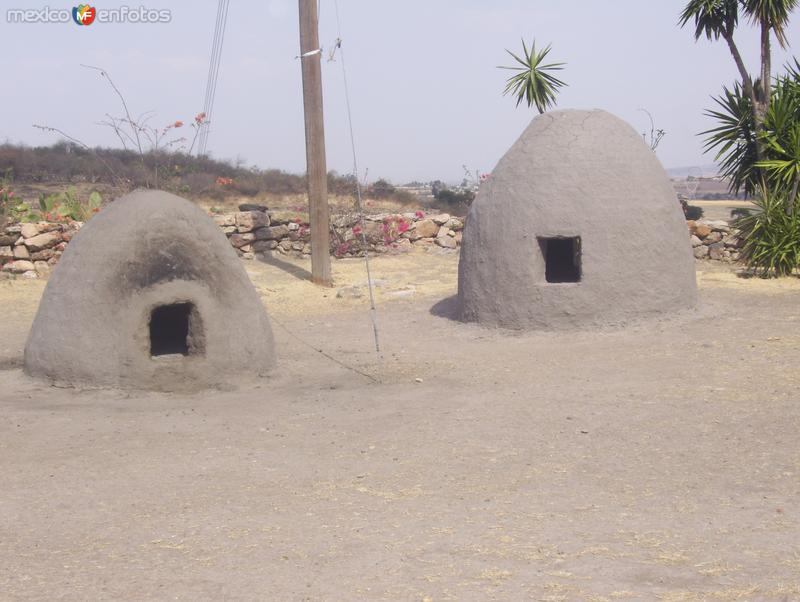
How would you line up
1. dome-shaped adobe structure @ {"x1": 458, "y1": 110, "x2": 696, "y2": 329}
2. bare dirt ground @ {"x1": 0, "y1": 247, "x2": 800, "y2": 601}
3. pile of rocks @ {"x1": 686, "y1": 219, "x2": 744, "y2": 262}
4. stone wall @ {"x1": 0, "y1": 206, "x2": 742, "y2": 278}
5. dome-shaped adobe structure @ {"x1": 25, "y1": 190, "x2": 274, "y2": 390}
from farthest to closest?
pile of rocks @ {"x1": 686, "y1": 219, "x2": 744, "y2": 262}
stone wall @ {"x1": 0, "y1": 206, "x2": 742, "y2": 278}
dome-shaped adobe structure @ {"x1": 458, "y1": 110, "x2": 696, "y2": 329}
dome-shaped adobe structure @ {"x1": 25, "y1": 190, "x2": 274, "y2": 390}
bare dirt ground @ {"x1": 0, "y1": 247, "x2": 800, "y2": 601}

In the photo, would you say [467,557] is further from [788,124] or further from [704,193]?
[704,193]

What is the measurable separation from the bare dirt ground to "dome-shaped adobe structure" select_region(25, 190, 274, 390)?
235 millimetres

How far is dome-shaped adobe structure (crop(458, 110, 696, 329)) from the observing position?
968cm

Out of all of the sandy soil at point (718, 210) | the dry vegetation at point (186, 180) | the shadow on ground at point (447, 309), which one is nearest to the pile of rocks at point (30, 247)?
the shadow on ground at point (447, 309)

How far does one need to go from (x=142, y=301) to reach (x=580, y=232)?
478 centimetres

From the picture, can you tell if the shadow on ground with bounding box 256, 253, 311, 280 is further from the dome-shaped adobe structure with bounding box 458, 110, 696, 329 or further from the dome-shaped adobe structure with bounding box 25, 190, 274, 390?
the dome-shaped adobe structure with bounding box 25, 190, 274, 390

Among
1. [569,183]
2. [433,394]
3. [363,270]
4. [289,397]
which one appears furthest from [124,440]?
[363,270]

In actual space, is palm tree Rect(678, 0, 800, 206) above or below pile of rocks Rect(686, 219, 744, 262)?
above

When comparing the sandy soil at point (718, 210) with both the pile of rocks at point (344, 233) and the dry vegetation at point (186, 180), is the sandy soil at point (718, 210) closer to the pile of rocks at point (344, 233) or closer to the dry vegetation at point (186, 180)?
the pile of rocks at point (344, 233)

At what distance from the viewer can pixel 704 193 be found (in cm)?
6962

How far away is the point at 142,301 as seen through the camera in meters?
7.34

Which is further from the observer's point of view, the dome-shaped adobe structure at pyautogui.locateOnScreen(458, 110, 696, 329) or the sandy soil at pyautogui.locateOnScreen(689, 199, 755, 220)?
the sandy soil at pyautogui.locateOnScreen(689, 199, 755, 220)

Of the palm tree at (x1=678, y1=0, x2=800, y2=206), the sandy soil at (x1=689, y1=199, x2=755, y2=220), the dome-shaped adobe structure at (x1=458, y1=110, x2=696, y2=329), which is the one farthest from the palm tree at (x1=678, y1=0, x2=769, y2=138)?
the sandy soil at (x1=689, y1=199, x2=755, y2=220)

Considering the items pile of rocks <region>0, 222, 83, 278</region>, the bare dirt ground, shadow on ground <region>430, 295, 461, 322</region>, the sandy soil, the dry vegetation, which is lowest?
the bare dirt ground
